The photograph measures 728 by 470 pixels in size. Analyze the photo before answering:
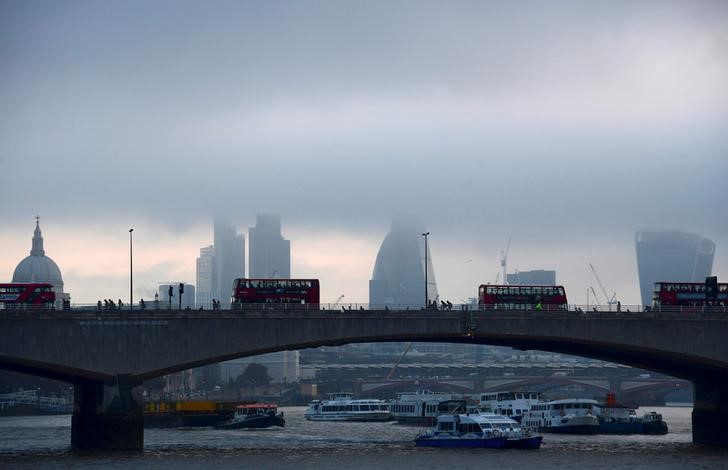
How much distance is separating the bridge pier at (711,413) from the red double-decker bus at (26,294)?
74213mm

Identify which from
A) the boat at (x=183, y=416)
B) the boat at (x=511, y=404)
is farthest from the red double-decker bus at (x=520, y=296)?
the boat at (x=183, y=416)

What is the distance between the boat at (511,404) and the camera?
603 feet

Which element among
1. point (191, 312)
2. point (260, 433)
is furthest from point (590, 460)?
point (260, 433)

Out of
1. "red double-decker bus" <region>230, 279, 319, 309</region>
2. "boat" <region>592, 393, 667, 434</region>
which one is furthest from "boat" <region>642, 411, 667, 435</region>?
"red double-decker bus" <region>230, 279, 319, 309</region>

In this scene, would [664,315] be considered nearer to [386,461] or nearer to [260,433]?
[386,461]

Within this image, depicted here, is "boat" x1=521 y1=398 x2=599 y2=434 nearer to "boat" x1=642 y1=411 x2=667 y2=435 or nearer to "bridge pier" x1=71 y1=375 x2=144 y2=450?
"boat" x1=642 y1=411 x2=667 y2=435

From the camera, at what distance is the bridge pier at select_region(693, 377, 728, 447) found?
14425 cm

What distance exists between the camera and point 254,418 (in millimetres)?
189500

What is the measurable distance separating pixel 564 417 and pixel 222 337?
61286 millimetres

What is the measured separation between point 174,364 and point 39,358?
42.7 feet

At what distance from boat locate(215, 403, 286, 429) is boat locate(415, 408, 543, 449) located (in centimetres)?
5552

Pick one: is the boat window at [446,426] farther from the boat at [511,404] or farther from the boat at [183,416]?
the boat at [183,416]

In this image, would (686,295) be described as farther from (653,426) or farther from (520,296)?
(653,426)

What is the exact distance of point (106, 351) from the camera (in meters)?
126
